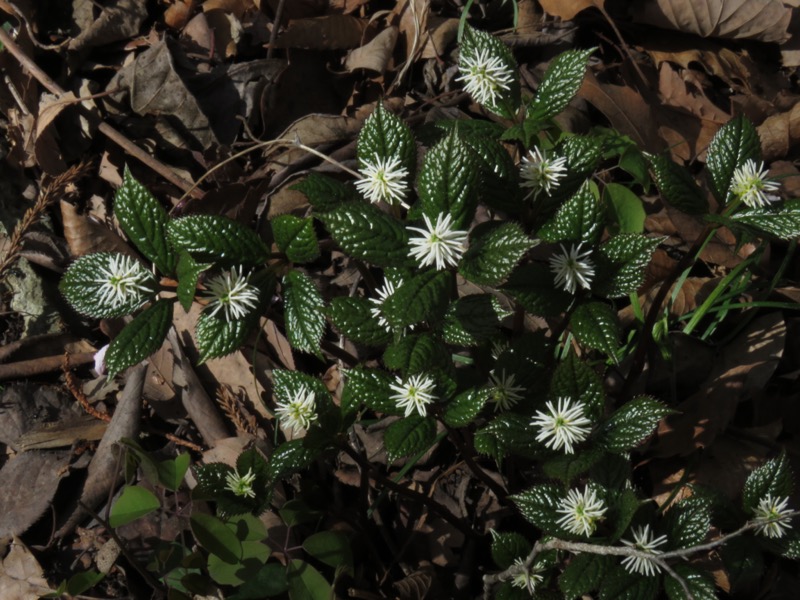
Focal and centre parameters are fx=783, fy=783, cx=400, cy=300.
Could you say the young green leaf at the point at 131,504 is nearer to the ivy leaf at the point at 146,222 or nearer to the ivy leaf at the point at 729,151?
the ivy leaf at the point at 146,222

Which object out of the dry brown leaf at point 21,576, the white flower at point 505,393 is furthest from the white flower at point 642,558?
the dry brown leaf at point 21,576

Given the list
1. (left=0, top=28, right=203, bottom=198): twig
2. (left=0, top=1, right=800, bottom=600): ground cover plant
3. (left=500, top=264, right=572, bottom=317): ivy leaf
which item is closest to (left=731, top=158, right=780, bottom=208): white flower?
(left=0, top=1, right=800, bottom=600): ground cover plant

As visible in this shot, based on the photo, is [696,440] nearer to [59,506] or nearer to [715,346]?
[715,346]

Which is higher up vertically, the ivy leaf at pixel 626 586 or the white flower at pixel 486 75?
the white flower at pixel 486 75

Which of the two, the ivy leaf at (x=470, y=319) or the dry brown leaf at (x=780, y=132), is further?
the dry brown leaf at (x=780, y=132)

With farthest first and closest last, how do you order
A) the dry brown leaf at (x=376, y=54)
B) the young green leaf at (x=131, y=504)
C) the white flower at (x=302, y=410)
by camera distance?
the dry brown leaf at (x=376, y=54), the young green leaf at (x=131, y=504), the white flower at (x=302, y=410)

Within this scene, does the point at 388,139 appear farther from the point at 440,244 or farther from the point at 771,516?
the point at 771,516

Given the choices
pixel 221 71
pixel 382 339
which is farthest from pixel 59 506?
pixel 221 71

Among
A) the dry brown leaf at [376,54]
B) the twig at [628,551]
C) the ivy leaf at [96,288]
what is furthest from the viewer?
the dry brown leaf at [376,54]
